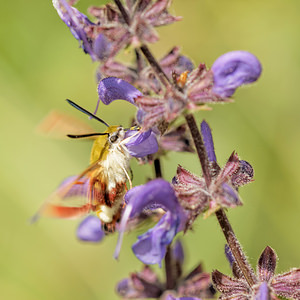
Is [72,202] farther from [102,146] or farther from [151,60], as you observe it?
[151,60]

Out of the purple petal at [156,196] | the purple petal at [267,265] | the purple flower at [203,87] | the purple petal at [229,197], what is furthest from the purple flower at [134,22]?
the purple petal at [267,265]

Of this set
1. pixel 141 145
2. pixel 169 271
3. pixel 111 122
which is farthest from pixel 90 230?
pixel 111 122

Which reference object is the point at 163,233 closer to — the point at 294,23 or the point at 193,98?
the point at 193,98

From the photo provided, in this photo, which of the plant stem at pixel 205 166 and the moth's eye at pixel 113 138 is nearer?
the plant stem at pixel 205 166

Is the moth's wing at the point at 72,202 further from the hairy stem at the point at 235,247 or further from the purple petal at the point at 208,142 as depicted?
the hairy stem at the point at 235,247

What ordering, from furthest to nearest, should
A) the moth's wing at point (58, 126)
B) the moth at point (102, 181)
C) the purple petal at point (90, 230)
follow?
the purple petal at point (90, 230), the moth's wing at point (58, 126), the moth at point (102, 181)

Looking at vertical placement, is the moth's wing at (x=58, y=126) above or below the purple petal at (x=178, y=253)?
above

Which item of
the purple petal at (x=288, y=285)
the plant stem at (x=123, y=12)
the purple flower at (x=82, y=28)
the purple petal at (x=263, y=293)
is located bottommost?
the purple petal at (x=288, y=285)
